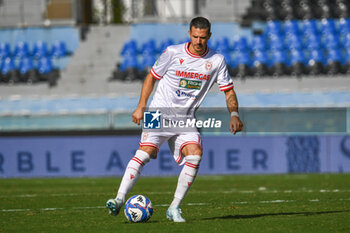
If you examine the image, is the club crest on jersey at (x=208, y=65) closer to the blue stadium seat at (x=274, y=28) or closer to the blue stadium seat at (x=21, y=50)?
the blue stadium seat at (x=274, y=28)

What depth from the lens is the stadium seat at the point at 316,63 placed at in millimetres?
21375

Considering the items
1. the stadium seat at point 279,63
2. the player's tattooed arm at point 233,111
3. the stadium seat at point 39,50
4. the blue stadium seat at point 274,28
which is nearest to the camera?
the player's tattooed arm at point 233,111

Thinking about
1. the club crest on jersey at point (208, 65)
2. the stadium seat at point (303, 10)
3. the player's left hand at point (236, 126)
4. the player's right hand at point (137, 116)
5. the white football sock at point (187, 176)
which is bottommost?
the white football sock at point (187, 176)

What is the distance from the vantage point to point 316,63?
845 inches

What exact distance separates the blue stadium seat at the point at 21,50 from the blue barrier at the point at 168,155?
8208 mm

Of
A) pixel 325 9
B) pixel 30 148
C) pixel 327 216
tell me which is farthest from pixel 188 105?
pixel 325 9

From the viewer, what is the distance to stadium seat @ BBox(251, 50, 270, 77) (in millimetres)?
21578

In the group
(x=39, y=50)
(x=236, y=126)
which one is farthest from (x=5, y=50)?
(x=236, y=126)

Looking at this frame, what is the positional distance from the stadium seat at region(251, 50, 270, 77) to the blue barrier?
5633mm

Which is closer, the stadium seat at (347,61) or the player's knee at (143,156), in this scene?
the player's knee at (143,156)

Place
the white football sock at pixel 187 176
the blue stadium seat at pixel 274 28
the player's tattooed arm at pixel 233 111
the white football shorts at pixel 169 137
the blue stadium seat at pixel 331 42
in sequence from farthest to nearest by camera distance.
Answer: the blue stadium seat at pixel 274 28, the blue stadium seat at pixel 331 42, the white football shorts at pixel 169 137, the white football sock at pixel 187 176, the player's tattooed arm at pixel 233 111

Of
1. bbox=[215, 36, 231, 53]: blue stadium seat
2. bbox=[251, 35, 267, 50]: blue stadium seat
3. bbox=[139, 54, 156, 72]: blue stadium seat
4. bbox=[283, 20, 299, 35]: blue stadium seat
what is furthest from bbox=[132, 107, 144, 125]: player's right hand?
bbox=[283, 20, 299, 35]: blue stadium seat

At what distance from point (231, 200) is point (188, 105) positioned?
9.27 ft

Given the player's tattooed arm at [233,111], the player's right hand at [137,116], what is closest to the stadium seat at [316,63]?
the player's tattooed arm at [233,111]
